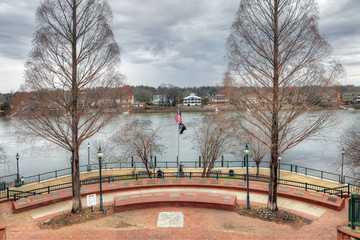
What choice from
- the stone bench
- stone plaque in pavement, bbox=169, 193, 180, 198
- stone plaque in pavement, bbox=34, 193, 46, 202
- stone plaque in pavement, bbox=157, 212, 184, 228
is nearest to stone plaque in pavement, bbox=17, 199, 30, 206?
stone plaque in pavement, bbox=34, 193, 46, 202

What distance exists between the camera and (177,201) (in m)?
13.9

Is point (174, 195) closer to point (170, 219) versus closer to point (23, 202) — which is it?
point (170, 219)

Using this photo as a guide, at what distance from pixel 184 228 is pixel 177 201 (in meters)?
3.03

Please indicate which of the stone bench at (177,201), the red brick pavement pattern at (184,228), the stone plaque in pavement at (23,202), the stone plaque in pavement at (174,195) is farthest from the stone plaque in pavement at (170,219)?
the stone plaque in pavement at (23,202)

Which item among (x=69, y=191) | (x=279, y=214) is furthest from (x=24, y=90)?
(x=279, y=214)

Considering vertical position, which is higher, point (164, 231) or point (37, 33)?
point (37, 33)

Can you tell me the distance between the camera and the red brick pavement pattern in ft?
33.4

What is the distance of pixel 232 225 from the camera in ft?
38.3

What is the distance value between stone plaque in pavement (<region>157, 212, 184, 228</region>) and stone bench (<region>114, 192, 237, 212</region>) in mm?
977

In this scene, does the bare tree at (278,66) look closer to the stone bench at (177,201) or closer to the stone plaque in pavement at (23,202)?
the stone bench at (177,201)

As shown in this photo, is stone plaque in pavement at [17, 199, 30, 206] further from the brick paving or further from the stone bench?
the stone bench

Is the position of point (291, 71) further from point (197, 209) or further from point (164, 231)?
point (164, 231)

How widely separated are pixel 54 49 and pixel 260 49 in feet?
33.3

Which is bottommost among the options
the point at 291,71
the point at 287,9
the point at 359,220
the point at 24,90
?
the point at 359,220
